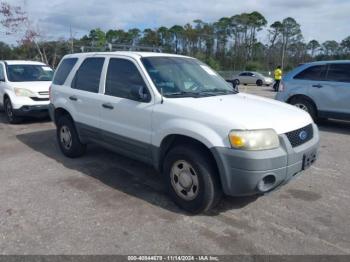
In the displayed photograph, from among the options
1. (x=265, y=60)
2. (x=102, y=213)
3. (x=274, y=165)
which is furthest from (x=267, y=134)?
(x=265, y=60)

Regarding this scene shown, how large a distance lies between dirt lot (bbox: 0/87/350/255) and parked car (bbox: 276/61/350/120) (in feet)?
10.7

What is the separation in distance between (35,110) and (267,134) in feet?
24.8

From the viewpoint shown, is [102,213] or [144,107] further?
[144,107]

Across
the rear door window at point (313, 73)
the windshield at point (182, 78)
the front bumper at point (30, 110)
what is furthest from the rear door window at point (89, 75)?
the rear door window at point (313, 73)

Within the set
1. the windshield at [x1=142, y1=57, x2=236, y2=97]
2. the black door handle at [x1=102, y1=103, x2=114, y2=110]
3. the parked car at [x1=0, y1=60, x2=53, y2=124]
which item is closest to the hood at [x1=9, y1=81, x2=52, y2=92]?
the parked car at [x1=0, y1=60, x2=53, y2=124]

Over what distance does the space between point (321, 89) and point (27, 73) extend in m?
8.26

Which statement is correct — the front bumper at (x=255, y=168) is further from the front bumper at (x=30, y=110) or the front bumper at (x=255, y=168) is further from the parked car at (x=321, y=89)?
the front bumper at (x=30, y=110)

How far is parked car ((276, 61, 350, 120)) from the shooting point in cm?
877

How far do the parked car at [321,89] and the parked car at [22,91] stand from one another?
6589 mm

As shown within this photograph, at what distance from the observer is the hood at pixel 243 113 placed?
3.72 metres

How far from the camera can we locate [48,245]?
3496mm

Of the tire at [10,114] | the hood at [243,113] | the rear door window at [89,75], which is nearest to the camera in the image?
the hood at [243,113]

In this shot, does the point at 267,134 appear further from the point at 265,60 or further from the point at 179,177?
the point at 265,60

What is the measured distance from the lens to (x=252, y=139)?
3.61 metres
